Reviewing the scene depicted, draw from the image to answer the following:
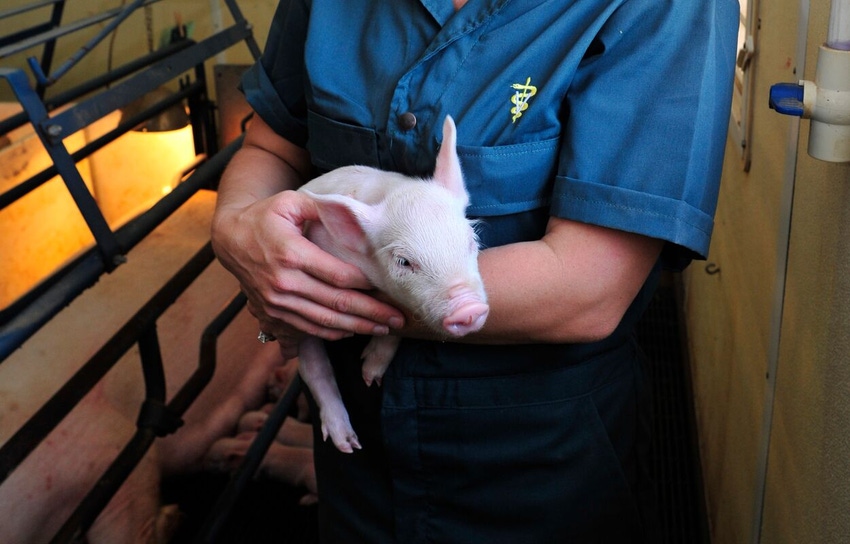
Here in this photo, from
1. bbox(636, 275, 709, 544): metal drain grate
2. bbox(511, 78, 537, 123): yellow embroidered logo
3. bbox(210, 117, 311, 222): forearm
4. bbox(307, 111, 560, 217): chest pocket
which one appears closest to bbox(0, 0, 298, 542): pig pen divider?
bbox(210, 117, 311, 222): forearm

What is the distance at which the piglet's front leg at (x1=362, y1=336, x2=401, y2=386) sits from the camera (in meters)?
1.00

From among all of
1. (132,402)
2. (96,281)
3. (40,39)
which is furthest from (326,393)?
(132,402)

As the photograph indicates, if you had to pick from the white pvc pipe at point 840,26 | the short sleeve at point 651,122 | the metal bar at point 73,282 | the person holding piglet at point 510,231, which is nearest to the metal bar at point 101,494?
the metal bar at point 73,282

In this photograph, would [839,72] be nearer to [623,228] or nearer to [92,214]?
[623,228]

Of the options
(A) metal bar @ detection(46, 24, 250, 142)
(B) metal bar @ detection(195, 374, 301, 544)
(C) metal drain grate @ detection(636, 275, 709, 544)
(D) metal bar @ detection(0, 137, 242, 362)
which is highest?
(A) metal bar @ detection(46, 24, 250, 142)

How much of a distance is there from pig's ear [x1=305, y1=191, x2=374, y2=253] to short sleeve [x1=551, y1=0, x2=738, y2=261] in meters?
0.21

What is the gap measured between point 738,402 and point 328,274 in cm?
95

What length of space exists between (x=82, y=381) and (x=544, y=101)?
2.87ft

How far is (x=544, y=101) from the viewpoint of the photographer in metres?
0.87

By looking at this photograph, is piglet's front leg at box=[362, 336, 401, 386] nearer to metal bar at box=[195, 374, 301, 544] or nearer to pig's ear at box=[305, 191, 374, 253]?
pig's ear at box=[305, 191, 374, 253]

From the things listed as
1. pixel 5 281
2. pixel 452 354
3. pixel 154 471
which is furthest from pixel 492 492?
pixel 5 281

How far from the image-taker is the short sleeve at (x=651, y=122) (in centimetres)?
83

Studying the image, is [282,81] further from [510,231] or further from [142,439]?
[142,439]

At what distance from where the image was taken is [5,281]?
101 inches
